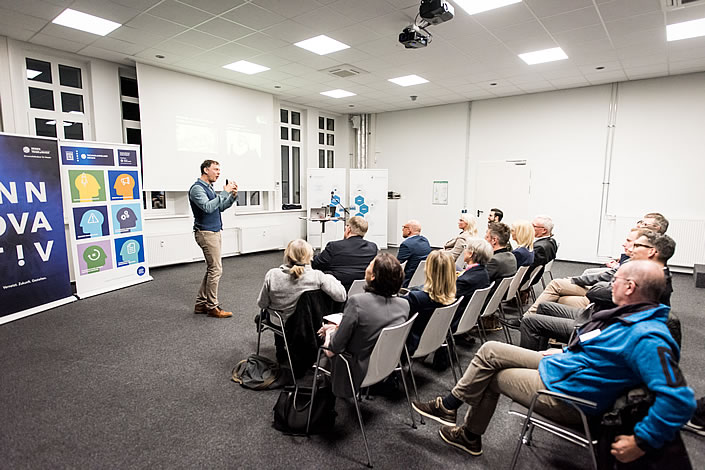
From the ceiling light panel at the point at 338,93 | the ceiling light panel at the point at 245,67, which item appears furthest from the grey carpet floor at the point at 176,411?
the ceiling light panel at the point at 338,93

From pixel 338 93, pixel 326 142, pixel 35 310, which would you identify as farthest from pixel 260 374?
pixel 326 142

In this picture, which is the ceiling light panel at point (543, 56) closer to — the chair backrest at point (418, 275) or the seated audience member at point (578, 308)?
the seated audience member at point (578, 308)

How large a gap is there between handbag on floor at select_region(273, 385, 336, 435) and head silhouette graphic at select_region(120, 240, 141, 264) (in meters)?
4.30

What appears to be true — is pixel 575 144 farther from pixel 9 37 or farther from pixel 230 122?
pixel 9 37

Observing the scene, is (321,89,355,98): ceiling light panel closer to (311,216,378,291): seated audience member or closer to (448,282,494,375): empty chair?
(311,216,378,291): seated audience member

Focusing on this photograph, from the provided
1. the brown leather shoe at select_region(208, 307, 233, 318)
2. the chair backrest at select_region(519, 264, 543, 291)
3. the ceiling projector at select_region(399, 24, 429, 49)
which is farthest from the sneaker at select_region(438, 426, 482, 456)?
the ceiling projector at select_region(399, 24, 429, 49)

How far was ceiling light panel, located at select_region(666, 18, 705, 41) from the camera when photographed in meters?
4.52

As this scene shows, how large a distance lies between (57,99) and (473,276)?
21.4 ft

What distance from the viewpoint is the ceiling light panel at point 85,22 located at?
4438 millimetres

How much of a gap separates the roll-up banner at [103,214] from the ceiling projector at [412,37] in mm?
4195

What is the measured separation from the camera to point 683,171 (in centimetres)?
673

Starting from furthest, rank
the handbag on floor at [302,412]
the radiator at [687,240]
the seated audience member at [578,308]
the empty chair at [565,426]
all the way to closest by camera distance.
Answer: the radiator at [687,240] → the seated audience member at [578,308] → the handbag on floor at [302,412] → the empty chair at [565,426]

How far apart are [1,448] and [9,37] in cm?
553

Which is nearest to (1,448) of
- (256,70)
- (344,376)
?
(344,376)
